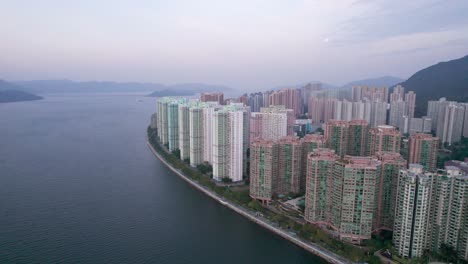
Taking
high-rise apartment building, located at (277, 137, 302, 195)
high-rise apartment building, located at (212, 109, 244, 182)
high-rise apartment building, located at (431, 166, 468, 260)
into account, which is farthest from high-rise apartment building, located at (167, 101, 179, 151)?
high-rise apartment building, located at (431, 166, 468, 260)

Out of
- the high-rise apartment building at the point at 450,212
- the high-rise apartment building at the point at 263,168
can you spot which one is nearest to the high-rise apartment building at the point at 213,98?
the high-rise apartment building at the point at 263,168

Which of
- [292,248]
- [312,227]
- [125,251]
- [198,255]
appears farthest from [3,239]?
[312,227]

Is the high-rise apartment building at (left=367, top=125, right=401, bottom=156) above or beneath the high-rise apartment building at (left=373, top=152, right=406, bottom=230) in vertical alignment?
above

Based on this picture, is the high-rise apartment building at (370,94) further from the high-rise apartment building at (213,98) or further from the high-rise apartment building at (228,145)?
the high-rise apartment building at (228,145)

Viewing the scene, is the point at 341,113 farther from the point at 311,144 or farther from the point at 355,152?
the point at 311,144

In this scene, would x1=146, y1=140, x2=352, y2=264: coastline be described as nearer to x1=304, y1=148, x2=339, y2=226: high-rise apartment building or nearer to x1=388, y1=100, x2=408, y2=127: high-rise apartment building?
x1=304, y1=148, x2=339, y2=226: high-rise apartment building
